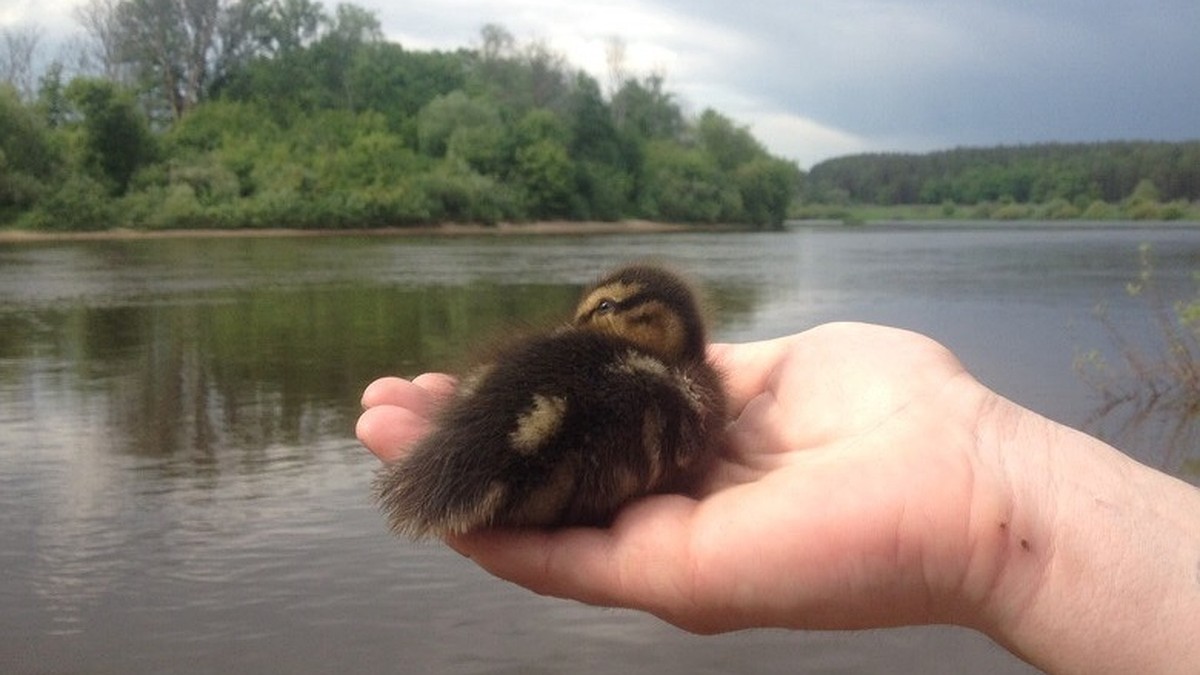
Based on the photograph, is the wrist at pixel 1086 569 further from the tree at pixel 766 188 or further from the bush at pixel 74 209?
the tree at pixel 766 188

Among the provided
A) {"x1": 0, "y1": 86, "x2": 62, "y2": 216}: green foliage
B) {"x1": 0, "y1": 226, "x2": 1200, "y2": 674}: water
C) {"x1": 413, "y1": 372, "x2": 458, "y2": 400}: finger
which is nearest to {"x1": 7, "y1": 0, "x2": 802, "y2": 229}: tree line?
{"x1": 0, "y1": 86, "x2": 62, "y2": 216}: green foliage

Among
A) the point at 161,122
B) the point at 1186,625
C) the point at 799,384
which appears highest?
the point at 161,122

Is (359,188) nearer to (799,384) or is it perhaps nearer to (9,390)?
(9,390)

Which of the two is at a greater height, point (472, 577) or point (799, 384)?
point (799, 384)

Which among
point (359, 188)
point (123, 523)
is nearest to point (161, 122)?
point (359, 188)

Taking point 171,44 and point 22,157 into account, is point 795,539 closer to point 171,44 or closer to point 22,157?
point 22,157

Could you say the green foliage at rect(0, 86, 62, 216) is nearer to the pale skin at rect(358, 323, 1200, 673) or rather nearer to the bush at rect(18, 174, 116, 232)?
the bush at rect(18, 174, 116, 232)

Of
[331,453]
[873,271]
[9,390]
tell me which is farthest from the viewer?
[873,271]
